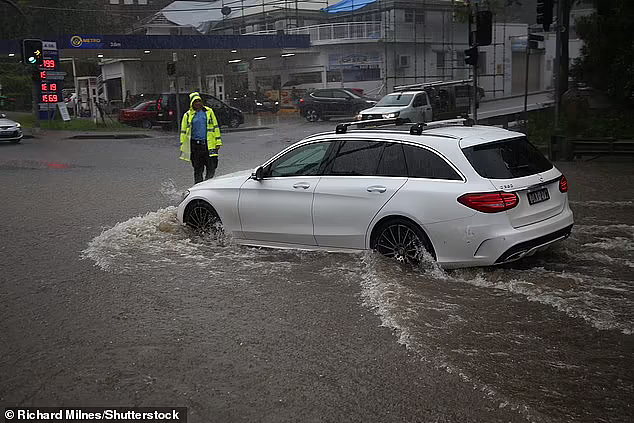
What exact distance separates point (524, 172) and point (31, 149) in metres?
21.7

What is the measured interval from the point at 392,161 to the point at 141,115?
98.9 ft

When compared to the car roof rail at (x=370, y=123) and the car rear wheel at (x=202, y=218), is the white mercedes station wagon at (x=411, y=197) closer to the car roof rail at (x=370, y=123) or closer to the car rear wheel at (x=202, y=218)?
the car roof rail at (x=370, y=123)

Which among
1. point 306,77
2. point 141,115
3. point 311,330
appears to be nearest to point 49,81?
point 141,115

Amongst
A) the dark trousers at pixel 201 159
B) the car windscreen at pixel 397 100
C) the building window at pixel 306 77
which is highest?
the building window at pixel 306 77

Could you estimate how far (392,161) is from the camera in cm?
768

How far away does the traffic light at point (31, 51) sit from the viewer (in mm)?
30797

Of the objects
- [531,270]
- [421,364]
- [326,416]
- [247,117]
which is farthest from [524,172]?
[247,117]

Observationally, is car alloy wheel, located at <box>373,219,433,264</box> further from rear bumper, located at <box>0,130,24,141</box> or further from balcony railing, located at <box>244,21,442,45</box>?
balcony railing, located at <box>244,21,442,45</box>

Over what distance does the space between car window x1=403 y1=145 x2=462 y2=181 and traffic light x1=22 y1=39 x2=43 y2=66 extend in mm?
27088

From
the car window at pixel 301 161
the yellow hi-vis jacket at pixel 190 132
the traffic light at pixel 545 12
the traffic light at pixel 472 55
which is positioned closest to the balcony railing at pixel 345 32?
the traffic light at pixel 472 55

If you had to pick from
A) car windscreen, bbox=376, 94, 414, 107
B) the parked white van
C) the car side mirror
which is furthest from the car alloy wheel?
car windscreen, bbox=376, 94, 414, 107

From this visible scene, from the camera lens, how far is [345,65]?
142 feet

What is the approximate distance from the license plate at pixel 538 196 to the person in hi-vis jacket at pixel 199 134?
698 centimetres

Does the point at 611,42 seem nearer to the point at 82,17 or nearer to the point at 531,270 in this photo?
the point at 531,270
